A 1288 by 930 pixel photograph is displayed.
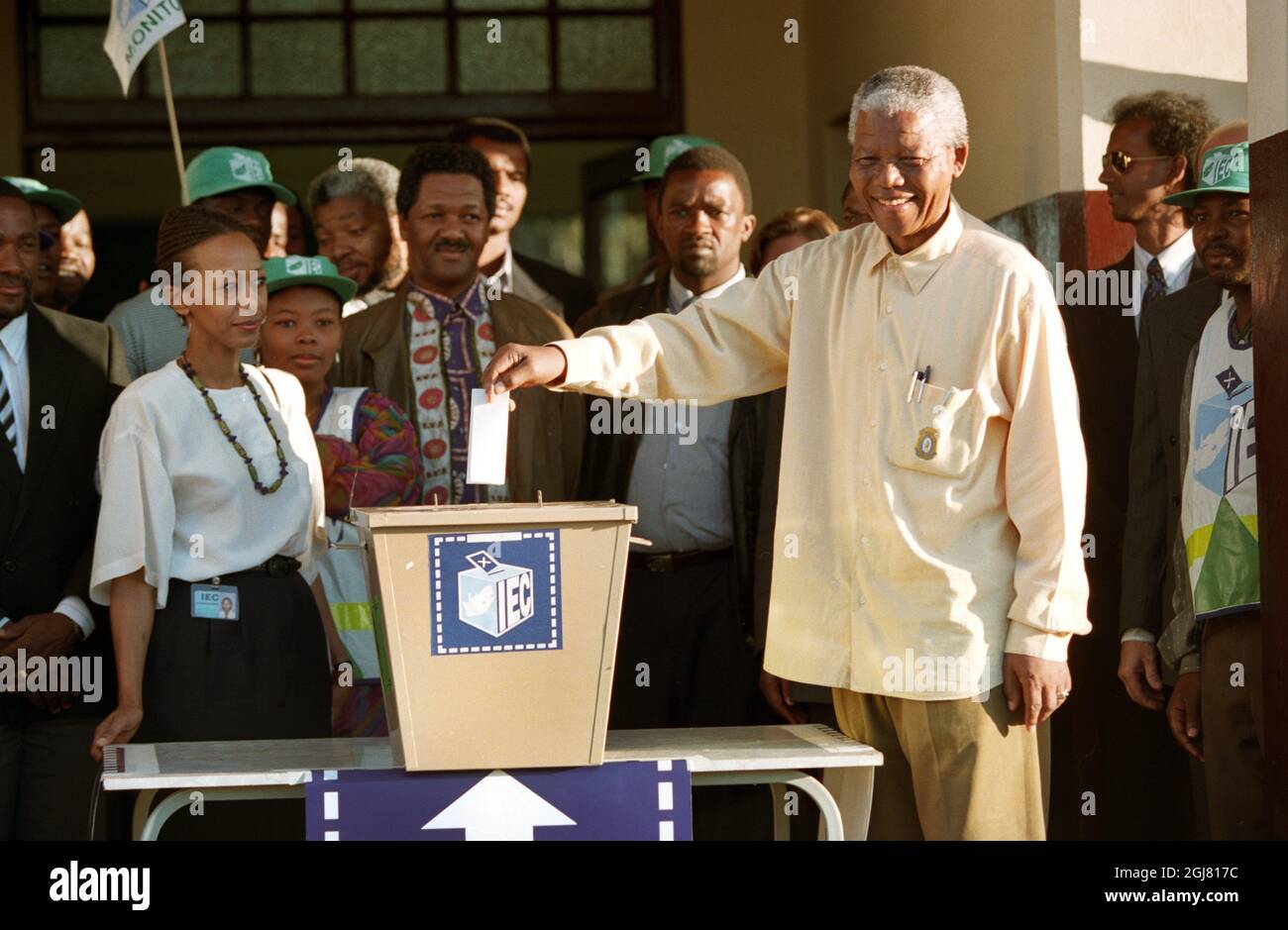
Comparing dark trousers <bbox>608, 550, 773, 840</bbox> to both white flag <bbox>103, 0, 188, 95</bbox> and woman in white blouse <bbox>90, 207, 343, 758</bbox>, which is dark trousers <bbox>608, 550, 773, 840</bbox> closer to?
woman in white blouse <bbox>90, 207, 343, 758</bbox>

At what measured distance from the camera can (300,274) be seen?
4.61m

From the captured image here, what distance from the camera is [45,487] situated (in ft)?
14.2

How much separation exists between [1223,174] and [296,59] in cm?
442

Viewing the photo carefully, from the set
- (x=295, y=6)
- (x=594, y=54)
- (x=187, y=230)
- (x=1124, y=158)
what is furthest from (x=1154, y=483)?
(x=295, y=6)

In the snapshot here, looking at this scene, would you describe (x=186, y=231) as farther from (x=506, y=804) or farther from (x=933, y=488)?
(x=933, y=488)

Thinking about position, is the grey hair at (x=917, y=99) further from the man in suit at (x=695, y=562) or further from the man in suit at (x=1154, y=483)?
the man in suit at (x=695, y=562)

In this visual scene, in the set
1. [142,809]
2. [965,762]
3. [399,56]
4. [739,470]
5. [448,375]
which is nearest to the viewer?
[965,762]

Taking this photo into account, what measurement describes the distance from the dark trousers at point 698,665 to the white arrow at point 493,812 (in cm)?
153

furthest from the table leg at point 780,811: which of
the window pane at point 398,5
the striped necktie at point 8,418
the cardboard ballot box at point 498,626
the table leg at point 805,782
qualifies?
the window pane at point 398,5

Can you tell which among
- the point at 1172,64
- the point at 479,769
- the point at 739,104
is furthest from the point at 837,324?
the point at 739,104

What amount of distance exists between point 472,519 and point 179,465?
3.04ft

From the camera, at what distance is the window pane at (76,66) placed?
746 centimetres

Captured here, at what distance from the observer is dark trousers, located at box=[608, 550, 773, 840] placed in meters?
4.77

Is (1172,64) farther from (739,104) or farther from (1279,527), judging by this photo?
(739,104)
